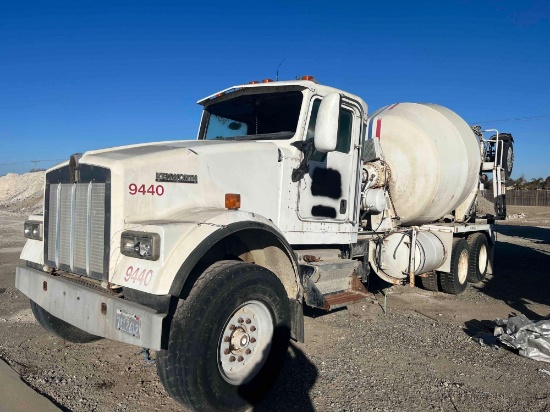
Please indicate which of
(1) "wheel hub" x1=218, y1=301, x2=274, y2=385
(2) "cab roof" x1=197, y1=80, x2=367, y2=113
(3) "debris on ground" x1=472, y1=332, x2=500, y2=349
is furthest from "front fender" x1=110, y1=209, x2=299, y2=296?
(3) "debris on ground" x1=472, y1=332, x2=500, y2=349

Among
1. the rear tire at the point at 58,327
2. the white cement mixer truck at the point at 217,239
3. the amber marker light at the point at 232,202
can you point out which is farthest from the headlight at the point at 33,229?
the amber marker light at the point at 232,202

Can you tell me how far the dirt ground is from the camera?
12.4 feet

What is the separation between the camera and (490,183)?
10.0 m

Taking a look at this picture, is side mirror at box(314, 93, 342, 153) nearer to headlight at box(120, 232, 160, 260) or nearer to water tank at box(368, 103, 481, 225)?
headlight at box(120, 232, 160, 260)

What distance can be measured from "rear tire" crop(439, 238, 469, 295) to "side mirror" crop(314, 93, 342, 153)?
17.3 ft

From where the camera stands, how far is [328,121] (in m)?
3.99

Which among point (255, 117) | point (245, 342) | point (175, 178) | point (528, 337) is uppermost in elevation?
point (255, 117)

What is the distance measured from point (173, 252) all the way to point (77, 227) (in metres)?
1.17

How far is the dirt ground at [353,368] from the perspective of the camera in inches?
148

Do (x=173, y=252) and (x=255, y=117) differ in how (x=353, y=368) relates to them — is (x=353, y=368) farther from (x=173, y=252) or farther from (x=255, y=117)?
(x=255, y=117)

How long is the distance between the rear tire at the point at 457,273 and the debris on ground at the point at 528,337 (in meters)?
2.89

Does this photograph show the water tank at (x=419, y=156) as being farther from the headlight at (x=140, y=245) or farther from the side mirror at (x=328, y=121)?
the headlight at (x=140, y=245)

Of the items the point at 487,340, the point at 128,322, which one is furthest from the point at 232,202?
the point at 487,340

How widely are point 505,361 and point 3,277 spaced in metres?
8.45
